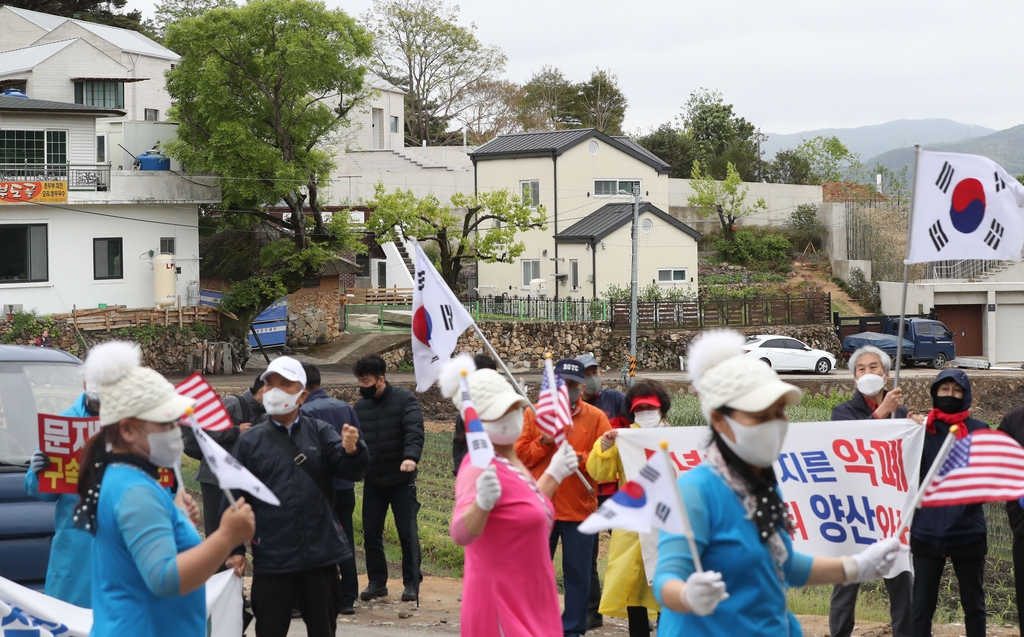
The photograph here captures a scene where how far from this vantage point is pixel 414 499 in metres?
9.25

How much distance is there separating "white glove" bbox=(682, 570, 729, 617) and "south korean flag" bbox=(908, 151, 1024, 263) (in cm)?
440

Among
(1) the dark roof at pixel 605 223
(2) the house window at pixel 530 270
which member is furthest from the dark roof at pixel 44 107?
(1) the dark roof at pixel 605 223

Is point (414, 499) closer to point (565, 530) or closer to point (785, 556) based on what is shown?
point (565, 530)

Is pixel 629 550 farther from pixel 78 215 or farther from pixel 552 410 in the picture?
pixel 78 215

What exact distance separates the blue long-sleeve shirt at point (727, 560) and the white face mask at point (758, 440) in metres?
0.12

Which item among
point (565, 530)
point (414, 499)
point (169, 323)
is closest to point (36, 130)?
point (169, 323)

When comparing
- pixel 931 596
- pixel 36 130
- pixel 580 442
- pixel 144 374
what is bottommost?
pixel 931 596

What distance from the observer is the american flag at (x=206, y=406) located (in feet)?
17.4

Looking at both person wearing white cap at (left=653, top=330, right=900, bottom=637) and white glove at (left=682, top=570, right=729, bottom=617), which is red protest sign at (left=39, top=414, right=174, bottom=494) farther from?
white glove at (left=682, top=570, right=729, bottom=617)

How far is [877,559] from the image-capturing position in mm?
3492

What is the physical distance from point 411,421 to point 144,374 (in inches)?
207

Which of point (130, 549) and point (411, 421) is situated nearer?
A: point (130, 549)

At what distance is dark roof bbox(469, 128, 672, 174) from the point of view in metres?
42.2

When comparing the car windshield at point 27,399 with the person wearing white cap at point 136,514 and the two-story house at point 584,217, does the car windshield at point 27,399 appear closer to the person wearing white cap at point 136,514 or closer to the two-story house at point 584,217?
the person wearing white cap at point 136,514
